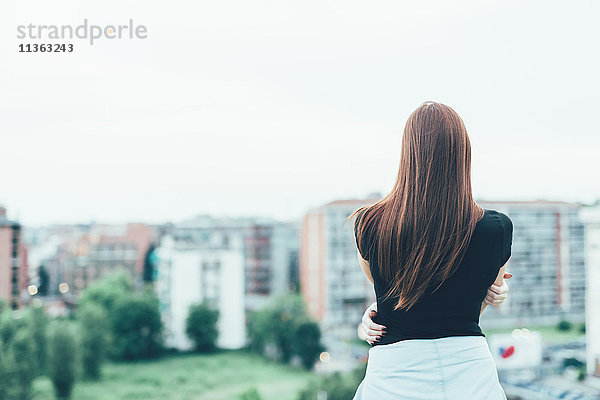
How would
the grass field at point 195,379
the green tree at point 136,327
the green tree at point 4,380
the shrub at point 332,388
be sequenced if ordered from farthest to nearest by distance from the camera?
1. the green tree at point 136,327
2. the grass field at point 195,379
3. the shrub at point 332,388
4. the green tree at point 4,380

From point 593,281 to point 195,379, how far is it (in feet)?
21.1

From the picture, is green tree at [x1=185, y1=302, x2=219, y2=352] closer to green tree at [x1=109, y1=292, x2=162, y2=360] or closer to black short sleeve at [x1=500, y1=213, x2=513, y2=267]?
green tree at [x1=109, y1=292, x2=162, y2=360]

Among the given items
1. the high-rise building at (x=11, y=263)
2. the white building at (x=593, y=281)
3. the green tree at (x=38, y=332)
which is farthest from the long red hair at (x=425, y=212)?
the green tree at (x=38, y=332)

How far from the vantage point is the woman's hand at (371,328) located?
493mm

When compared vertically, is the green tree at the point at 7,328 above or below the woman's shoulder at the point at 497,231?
below

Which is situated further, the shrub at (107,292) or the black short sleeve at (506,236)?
the shrub at (107,292)

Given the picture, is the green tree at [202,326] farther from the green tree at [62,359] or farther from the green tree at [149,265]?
the green tree at [62,359]

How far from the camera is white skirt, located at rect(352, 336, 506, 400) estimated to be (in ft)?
1.52

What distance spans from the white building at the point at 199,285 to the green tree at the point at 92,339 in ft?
4.47

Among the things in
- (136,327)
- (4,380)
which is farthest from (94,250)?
(4,380)

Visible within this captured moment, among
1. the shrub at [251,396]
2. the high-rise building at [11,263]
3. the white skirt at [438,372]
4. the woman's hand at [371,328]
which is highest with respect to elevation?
the woman's hand at [371,328]

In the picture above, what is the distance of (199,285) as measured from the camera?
9867 mm

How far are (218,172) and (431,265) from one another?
27.3ft

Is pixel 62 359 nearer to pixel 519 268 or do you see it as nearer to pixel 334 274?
pixel 334 274
